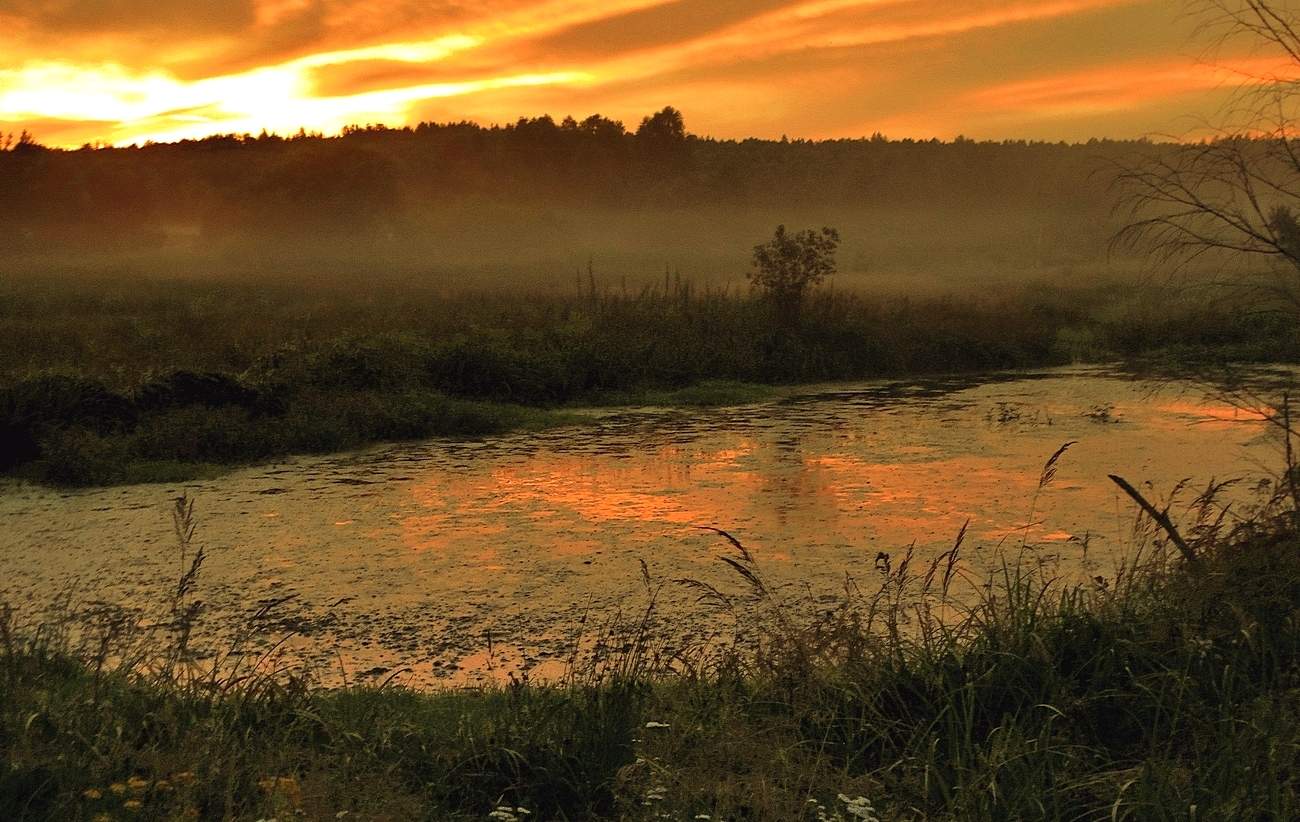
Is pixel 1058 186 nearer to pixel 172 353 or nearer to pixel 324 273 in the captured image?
pixel 324 273

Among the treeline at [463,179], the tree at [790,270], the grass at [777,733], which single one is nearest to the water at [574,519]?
the grass at [777,733]

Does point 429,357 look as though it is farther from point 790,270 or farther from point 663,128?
point 663,128

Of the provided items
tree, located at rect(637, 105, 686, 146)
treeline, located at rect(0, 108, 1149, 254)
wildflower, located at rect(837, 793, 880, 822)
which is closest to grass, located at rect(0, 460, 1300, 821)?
wildflower, located at rect(837, 793, 880, 822)

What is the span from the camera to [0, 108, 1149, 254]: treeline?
50031 millimetres

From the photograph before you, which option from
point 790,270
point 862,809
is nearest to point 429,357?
point 790,270

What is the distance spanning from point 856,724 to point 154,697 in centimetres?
232

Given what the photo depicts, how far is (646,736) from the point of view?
11.7ft

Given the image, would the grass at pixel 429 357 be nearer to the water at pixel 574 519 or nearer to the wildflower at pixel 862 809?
the water at pixel 574 519

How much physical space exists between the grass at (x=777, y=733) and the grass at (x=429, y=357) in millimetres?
1622

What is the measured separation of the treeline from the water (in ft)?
135

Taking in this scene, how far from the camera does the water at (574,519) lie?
565 centimetres

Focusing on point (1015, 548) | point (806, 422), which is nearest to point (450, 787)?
point (1015, 548)

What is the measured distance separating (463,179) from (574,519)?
51.2 m

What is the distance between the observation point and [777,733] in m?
3.55
